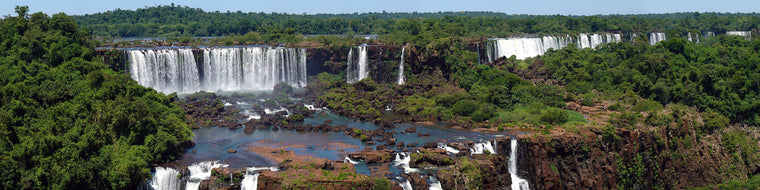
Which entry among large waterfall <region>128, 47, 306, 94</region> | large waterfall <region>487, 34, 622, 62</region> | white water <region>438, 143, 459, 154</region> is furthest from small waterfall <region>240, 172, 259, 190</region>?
large waterfall <region>487, 34, 622, 62</region>

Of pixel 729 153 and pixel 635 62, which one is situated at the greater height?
pixel 635 62

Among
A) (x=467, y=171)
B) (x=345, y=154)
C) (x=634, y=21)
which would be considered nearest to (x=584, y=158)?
(x=467, y=171)

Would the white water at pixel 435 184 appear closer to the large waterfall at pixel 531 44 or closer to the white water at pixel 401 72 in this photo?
the white water at pixel 401 72

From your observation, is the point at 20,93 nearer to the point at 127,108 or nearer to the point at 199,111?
the point at 127,108

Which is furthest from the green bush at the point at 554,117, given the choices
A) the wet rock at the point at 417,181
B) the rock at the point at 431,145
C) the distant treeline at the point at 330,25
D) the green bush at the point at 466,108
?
the distant treeline at the point at 330,25

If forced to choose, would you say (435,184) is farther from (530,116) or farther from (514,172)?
(530,116)

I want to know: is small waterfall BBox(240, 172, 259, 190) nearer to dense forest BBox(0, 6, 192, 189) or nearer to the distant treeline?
dense forest BBox(0, 6, 192, 189)
